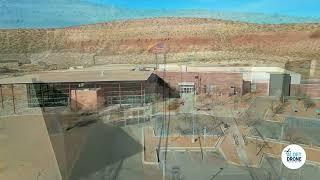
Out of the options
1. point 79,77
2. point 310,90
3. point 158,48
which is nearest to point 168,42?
point 158,48

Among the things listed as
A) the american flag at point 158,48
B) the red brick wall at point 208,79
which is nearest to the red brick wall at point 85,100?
the american flag at point 158,48

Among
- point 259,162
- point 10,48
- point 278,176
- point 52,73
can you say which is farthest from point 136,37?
point 278,176

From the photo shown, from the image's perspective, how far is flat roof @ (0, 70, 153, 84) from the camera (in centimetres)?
229

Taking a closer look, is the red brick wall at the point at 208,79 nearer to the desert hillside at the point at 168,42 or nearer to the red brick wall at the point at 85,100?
the desert hillside at the point at 168,42

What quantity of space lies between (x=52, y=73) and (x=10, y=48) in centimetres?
72

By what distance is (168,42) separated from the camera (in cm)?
340

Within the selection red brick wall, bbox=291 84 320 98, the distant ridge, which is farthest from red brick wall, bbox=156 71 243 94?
the distant ridge

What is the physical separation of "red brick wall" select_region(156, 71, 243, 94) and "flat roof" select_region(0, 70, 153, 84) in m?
0.37

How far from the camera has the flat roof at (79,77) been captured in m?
2.29

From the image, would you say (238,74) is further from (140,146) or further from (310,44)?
(140,146)

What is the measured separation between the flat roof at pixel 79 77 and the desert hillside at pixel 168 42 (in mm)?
110
